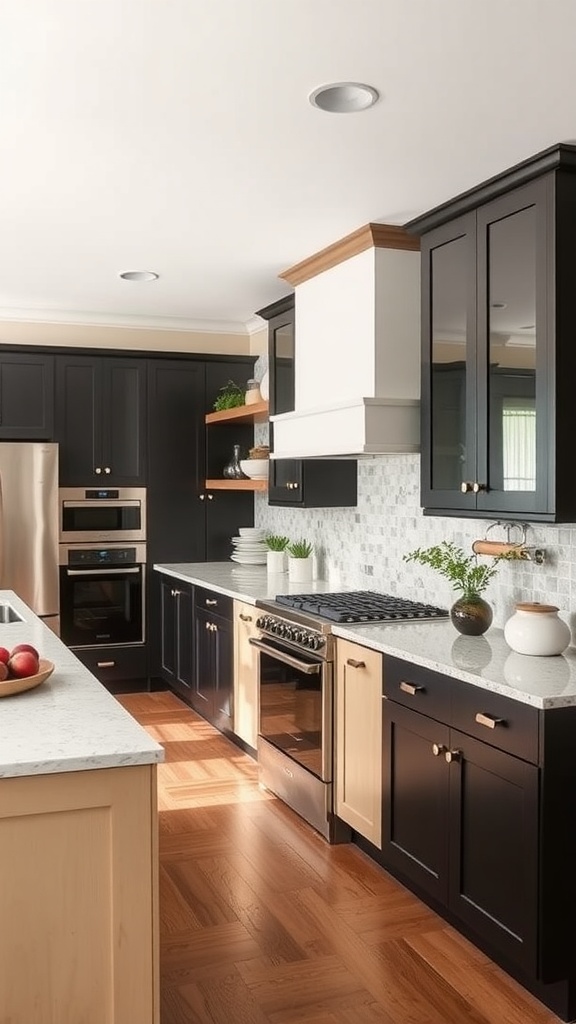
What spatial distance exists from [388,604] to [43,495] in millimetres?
2659

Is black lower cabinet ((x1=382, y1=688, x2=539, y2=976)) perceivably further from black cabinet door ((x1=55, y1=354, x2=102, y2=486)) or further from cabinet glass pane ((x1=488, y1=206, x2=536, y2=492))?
black cabinet door ((x1=55, y1=354, x2=102, y2=486))

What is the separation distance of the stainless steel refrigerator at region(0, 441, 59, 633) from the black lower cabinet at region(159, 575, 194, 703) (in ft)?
2.37

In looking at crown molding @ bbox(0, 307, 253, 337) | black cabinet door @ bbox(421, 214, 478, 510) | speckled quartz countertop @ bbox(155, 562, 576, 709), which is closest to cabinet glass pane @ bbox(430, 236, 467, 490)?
black cabinet door @ bbox(421, 214, 478, 510)

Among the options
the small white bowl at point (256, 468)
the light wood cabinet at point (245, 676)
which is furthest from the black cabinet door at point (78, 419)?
the light wood cabinet at point (245, 676)

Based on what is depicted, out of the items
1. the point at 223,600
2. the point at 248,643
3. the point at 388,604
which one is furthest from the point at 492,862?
the point at 223,600

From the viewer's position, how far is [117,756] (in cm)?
196

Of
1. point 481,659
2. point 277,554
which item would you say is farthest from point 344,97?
point 277,554

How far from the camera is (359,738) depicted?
139 inches

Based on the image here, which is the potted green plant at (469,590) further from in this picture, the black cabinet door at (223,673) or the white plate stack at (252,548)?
the white plate stack at (252,548)

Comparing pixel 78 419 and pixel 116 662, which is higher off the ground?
pixel 78 419

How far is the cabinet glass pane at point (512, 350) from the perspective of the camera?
310 centimetres

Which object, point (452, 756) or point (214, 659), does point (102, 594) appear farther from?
point (452, 756)

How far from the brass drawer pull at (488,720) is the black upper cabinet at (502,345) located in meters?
0.69

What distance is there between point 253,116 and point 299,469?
94.2 inches
